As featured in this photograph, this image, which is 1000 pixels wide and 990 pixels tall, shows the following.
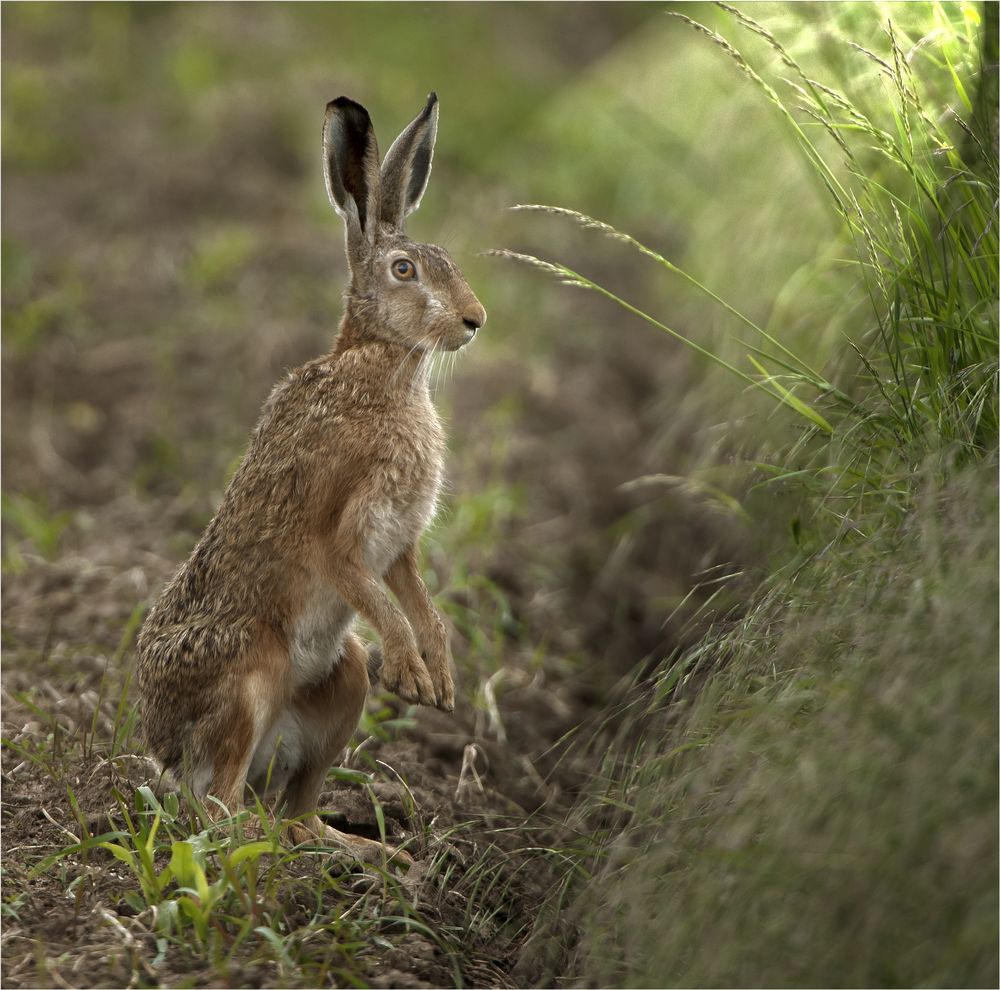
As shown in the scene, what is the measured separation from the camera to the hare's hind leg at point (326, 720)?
12.9 ft

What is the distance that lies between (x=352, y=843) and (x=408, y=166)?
2063 mm

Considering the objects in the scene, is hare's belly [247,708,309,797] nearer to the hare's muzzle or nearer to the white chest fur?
the white chest fur

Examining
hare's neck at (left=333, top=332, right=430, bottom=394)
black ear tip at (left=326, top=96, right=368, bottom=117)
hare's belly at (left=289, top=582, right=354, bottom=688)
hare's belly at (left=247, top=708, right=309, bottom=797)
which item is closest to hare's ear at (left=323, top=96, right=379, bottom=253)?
black ear tip at (left=326, top=96, right=368, bottom=117)

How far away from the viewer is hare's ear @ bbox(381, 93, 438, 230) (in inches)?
166

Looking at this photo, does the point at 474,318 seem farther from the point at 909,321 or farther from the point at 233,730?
the point at 233,730

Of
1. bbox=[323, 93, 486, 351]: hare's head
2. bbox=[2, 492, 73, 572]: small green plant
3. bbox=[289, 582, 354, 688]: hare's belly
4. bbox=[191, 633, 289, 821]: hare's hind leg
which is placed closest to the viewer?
bbox=[191, 633, 289, 821]: hare's hind leg

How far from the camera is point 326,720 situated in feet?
13.0

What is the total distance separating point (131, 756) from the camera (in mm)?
4027

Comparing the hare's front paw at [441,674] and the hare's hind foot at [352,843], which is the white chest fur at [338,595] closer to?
the hare's front paw at [441,674]

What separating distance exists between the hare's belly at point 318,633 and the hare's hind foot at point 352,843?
0.41 meters

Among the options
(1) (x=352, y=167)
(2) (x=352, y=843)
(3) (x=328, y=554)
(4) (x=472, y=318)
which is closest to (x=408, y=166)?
(1) (x=352, y=167)

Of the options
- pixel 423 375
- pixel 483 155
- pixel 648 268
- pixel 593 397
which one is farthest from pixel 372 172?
pixel 483 155

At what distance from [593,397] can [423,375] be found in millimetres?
3931

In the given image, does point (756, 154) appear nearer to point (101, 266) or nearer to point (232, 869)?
point (101, 266)
